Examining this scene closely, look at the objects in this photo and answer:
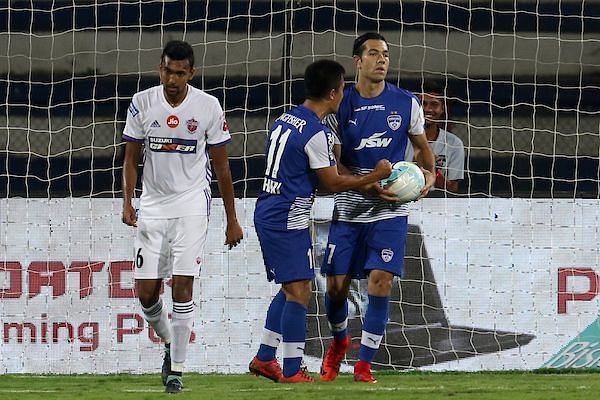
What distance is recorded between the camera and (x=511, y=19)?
11.7 meters

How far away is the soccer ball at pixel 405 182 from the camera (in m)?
8.98

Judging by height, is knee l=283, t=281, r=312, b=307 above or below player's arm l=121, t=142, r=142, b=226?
below

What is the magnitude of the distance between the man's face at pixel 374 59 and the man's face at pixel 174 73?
1212mm

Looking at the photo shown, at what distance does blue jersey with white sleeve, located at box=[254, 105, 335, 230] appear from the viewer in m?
8.69

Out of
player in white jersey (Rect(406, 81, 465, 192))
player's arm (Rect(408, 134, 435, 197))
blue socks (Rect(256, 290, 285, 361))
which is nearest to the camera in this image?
blue socks (Rect(256, 290, 285, 361))

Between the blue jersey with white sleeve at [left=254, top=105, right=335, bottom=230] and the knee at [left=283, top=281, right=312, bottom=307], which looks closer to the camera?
the blue jersey with white sleeve at [left=254, top=105, right=335, bottom=230]

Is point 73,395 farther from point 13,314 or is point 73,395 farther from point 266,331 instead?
point 13,314

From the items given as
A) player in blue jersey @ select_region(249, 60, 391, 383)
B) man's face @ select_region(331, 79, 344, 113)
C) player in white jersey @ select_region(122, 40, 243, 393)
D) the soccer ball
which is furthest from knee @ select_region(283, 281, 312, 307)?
man's face @ select_region(331, 79, 344, 113)

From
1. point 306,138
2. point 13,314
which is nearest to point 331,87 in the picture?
point 306,138

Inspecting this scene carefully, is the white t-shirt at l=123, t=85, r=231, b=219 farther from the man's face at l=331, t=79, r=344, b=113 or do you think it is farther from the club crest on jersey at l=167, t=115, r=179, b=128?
the man's face at l=331, t=79, r=344, b=113

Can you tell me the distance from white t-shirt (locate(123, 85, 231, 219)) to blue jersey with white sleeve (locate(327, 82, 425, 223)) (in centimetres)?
90

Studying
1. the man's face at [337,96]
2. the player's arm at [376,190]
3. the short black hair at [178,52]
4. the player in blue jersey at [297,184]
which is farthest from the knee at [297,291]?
the short black hair at [178,52]

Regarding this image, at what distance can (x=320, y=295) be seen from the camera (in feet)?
35.2

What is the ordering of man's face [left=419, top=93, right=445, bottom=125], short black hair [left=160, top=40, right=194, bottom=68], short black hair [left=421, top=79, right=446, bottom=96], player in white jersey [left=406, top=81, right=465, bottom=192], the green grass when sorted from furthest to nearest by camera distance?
1. short black hair [left=421, top=79, right=446, bottom=96]
2. man's face [left=419, top=93, right=445, bottom=125]
3. player in white jersey [left=406, top=81, right=465, bottom=192]
4. short black hair [left=160, top=40, right=194, bottom=68]
5. the green grass
